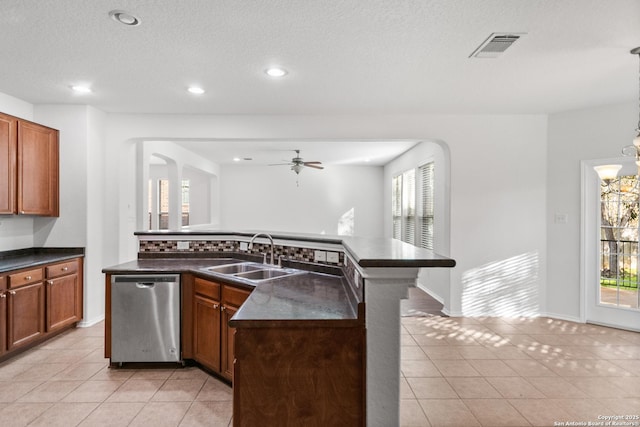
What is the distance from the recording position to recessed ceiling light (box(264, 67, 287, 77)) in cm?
315

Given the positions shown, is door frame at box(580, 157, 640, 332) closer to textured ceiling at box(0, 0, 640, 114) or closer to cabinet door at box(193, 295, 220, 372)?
textured ceiling at box(0, 0, 640, 114)

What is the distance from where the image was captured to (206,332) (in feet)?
9.05

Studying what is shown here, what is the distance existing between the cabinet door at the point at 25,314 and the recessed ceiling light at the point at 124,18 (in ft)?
7.87

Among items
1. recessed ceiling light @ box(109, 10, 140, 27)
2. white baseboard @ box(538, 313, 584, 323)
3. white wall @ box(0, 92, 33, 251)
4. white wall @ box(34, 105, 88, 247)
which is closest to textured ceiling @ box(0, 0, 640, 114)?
recessed ceiling light @ box(109, 10, 140, 27)

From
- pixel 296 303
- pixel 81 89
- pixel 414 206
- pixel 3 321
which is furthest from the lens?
pixel 414 206

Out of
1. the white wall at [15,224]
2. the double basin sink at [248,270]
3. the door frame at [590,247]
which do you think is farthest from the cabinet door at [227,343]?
the door frame at [590,247]

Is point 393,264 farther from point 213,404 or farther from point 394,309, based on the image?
→ point 213,404

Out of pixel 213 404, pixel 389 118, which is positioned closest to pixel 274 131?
pixel 389 118

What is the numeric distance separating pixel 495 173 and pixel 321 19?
3188mm

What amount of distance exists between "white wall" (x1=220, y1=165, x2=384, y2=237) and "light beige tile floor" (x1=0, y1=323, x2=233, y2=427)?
642 cm

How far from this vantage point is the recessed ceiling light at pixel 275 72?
124 inches

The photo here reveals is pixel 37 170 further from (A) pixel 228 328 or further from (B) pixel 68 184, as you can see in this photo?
(A) pixel 228 328

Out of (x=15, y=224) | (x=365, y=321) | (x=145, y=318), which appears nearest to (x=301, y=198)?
(x=15, y=224)

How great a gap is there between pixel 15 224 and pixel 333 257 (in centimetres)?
354
